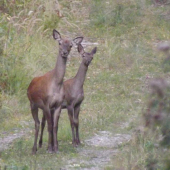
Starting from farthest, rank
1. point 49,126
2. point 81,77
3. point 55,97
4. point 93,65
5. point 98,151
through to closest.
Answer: point 93,65, point 81,77, point 98,151, point 49,126, point 55,97

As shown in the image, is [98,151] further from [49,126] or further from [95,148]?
[49,126]

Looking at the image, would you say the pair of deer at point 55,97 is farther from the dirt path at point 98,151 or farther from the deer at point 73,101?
the dirt path at point 98,151

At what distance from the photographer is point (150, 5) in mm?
17766

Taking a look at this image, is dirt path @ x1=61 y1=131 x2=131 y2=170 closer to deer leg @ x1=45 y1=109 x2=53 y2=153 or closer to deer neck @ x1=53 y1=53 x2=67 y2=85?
deer leg @ x1=45 y1=109 x2=53 y2=153

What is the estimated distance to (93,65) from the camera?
545 inches

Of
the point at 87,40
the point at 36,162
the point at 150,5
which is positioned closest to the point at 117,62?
the point at 87,40

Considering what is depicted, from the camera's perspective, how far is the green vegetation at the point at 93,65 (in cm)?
791

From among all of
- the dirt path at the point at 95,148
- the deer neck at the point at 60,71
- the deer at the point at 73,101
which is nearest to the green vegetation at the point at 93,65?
the dirt path at the point at 95,148

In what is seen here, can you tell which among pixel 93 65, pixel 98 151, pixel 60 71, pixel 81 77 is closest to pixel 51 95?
pixel 60 71

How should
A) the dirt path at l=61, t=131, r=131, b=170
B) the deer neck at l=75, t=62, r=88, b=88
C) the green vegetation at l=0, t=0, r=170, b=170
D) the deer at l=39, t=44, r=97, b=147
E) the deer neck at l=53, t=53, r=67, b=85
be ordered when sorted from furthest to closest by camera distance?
the deer neck at l=75, t=62, r=88, b=88 → the deer at l=39, t=44, r=97, b=147 → the deer neck at l=53, t=53, r=67, b=85 → the green vegetation at l=0, t=0, r=170, b=170 → the dirt path at l=61, t=131, r=131, b=170

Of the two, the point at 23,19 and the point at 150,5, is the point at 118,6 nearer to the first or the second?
the point at 150,5

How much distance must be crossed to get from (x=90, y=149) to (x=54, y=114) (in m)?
0.91

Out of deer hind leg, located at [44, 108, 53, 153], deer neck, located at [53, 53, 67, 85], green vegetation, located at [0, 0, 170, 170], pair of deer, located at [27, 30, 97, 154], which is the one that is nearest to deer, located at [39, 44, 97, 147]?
pair of deer, located at [27, 30, 97, 154]

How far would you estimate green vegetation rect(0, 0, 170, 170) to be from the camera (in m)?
7.91
